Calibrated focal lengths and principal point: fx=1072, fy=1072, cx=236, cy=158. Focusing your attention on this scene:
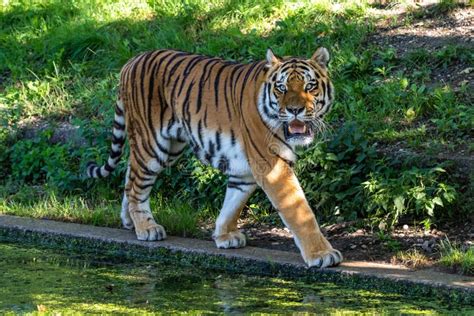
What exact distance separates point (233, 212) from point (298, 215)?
2.13 feet

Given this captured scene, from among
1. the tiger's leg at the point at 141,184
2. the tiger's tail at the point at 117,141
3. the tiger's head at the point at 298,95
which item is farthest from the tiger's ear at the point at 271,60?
the tiger's tail at the point at 117,141

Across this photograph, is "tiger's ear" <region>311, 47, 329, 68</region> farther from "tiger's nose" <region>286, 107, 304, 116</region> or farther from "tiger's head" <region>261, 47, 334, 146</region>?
"tiger's nose" <region>286, 107, 304, 116</region>

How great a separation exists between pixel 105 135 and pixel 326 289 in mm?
3361

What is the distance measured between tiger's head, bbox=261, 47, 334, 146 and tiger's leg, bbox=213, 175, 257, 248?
524mm

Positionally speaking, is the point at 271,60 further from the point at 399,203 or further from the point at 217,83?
the point at 399,203

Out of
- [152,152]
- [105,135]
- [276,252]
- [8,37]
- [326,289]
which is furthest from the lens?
[8,37]

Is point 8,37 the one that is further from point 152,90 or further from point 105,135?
point 152,90

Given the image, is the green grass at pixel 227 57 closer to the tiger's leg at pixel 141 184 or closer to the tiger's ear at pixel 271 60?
the tiger's leg at pixel 141 184

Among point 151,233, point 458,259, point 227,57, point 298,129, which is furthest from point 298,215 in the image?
point 227,57

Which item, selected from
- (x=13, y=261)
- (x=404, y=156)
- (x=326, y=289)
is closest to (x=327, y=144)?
(x=404, y=156)

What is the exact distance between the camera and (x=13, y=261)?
6977mm

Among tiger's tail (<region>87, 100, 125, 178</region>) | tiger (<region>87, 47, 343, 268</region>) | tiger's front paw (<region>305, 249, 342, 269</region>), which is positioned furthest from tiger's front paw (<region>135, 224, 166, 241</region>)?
tiger's front paw (<region>305, 249, 342, 269</region>)

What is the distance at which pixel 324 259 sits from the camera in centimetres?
639

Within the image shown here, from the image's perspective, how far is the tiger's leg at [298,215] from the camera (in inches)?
253
